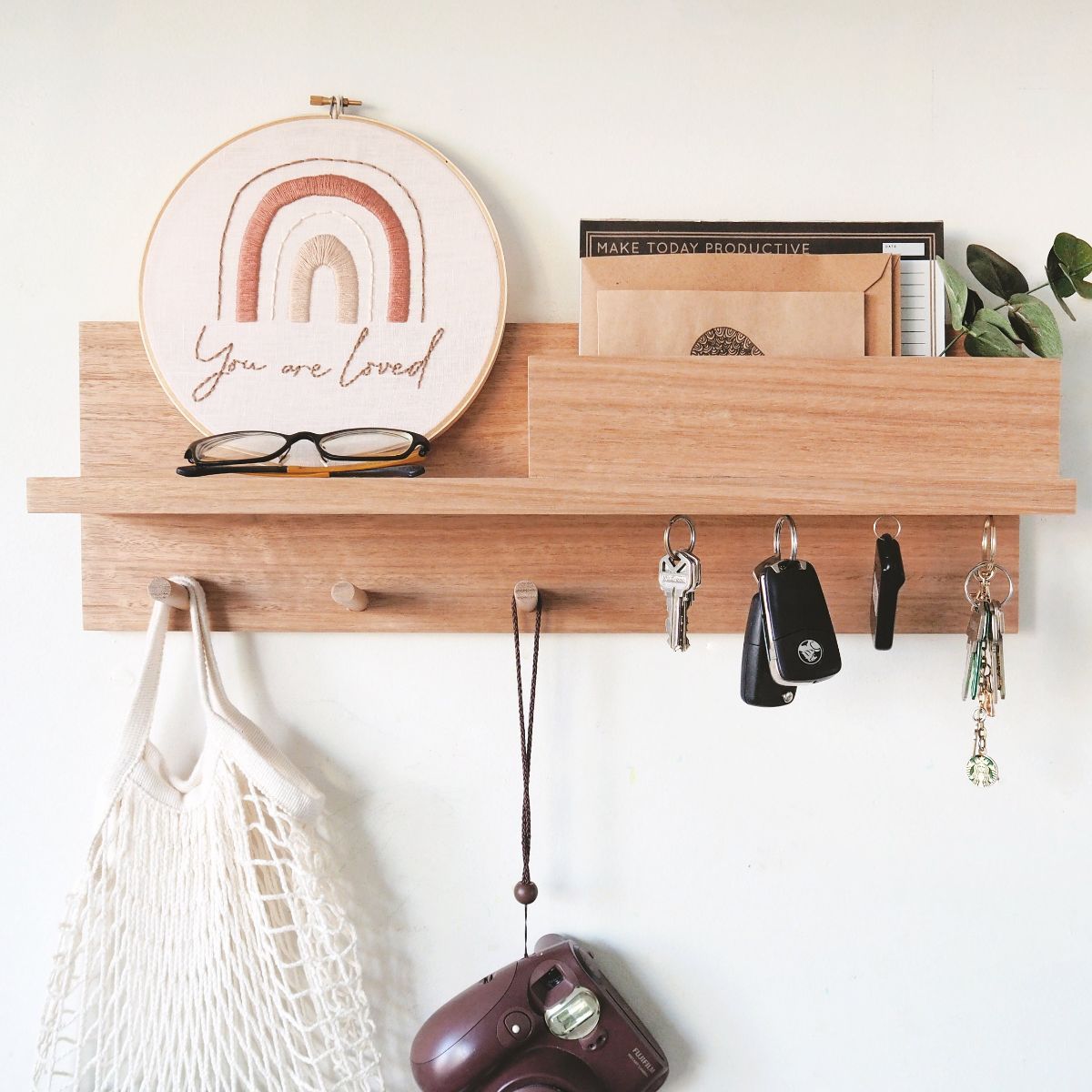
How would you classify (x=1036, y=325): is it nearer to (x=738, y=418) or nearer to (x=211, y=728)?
(x=738, y=418)

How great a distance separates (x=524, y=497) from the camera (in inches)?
23.7

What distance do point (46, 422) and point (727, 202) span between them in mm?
620

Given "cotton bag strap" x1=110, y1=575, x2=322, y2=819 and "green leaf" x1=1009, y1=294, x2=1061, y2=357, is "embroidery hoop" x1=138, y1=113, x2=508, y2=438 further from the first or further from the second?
"green leaf" x1=1009, y1=294, x2=1061, y2=357

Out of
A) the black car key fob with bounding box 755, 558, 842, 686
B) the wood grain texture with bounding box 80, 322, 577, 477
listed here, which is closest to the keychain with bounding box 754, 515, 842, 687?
the black car key fob with bounding box 755, 558, 842, 686

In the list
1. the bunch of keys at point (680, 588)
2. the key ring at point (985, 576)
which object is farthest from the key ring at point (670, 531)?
the key ring at point (985, 576)

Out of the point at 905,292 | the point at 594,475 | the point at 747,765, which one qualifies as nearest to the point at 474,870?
the point at 747,765


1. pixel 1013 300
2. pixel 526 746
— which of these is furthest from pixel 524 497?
pixel 1013 300

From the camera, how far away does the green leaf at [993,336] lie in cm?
69

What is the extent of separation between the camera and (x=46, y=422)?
29.5 inches

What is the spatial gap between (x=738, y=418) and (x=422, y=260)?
30cm

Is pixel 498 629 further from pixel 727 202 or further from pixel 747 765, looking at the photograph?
pixel 727 202

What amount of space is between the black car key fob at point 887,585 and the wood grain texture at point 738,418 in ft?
0.24

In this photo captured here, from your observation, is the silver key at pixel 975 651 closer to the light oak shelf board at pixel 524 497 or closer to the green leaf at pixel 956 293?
the light oak shelf board at pixel 524 497

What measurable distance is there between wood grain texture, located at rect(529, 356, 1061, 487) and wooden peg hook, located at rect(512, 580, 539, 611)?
0.12 m
